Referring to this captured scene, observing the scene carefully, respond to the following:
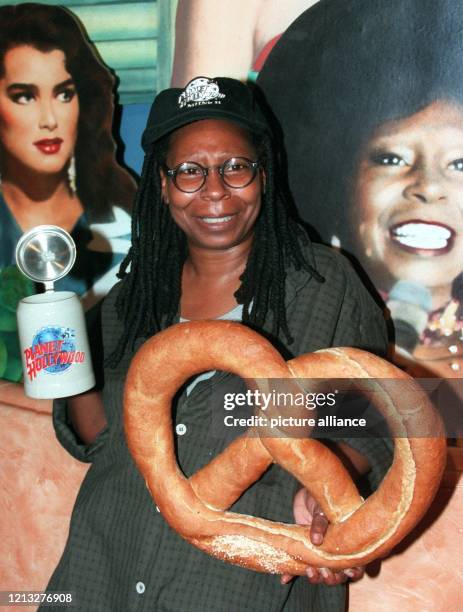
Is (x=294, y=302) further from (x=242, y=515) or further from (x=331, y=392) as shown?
(x=242, y=515)

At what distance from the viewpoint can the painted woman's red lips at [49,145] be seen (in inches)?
66.9

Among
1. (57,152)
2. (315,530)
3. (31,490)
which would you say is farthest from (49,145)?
(315,530)

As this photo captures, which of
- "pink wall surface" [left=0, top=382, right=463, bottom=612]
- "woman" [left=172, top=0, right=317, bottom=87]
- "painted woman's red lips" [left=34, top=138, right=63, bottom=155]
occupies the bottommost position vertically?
"pink wall surface" [left=0, top=382, right=463, bottom=612]

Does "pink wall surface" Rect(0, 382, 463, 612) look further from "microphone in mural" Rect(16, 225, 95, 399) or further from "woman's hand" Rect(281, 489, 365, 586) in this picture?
"woman's hand" Rect(281, 489, 365, 586)

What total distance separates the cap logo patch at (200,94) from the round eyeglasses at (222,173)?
3.8 inches

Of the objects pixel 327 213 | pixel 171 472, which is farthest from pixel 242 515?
pixel 327 213

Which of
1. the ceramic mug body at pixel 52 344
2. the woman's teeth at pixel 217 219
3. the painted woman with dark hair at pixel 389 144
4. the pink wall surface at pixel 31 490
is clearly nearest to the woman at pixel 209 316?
the woman's teeth at pixel 217 219

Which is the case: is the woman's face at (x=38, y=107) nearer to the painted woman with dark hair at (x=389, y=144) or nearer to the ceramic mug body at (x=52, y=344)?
the painted woman with dark hair at (x=389, y=144)

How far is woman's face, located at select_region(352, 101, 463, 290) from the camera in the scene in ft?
4.73

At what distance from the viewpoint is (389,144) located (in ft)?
4.85

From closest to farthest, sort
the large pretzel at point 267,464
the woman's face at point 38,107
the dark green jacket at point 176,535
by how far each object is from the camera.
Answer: the large pretzel at point 267,464
the dark green jacket at point 176,535
the woman's face at point 38,107

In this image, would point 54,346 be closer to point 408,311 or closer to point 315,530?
point 315,530

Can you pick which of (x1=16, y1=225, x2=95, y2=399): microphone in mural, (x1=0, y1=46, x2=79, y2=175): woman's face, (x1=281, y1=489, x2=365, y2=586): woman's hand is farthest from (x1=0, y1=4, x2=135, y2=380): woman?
(x1=281, y1=489, x2=365, y2=586): woman's hand

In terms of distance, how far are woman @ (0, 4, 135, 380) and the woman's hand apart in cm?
86
